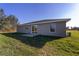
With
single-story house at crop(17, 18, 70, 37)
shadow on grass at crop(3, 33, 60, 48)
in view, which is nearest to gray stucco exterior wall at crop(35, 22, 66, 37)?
single-story house at crop(17, 18, 70, 37)

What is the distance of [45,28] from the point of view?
7.21m

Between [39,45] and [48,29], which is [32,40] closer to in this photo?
[39,45]

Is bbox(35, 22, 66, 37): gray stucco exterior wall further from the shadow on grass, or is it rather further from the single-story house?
the shadow on grass

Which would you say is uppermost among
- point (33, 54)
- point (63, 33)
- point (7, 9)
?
point (7, 9)

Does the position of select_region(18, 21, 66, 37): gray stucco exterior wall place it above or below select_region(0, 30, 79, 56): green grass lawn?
above

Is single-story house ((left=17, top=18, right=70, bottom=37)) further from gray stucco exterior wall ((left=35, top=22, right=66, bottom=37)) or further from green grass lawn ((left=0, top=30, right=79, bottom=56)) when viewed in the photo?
green grass lawn ((left=0, top=30, right=79, bottom=56))

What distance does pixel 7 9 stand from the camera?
7.18 metres

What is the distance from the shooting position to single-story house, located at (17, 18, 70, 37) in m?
7.16

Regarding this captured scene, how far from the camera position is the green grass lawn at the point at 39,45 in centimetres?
718

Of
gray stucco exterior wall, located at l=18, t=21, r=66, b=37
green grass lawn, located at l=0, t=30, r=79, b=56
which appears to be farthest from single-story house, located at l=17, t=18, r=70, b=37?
green grass lawn, located at l=0, t=30, r=79, b=56

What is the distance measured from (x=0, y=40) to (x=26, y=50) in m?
0.58

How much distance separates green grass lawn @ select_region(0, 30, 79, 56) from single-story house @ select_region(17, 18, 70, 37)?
0.11 m

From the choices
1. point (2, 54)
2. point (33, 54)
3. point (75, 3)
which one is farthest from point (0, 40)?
point (75, 3)

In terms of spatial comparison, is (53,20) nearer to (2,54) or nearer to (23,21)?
(23,21)
